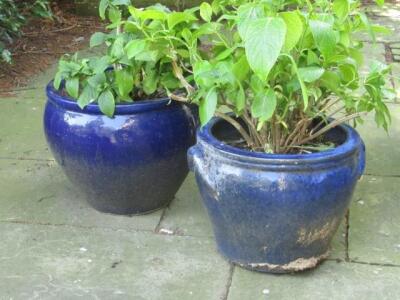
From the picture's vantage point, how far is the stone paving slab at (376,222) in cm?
331

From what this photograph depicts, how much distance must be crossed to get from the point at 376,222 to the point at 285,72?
1.20 metres

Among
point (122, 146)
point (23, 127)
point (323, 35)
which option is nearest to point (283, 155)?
point (323, 35)

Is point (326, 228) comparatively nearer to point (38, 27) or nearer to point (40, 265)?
point (40, 265)

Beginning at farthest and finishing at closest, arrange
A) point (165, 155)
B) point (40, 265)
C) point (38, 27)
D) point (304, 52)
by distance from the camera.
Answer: point (38, 27)
point (165, 155)
point (40, 265)
point (304, 52)

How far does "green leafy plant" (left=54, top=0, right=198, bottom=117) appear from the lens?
300 centimetres

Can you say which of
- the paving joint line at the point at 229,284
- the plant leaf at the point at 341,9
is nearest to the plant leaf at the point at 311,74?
the plant leaf at the point at 341,9

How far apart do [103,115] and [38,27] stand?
4.62 metres

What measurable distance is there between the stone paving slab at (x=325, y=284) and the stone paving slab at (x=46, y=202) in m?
0.70

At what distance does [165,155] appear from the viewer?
136 inches

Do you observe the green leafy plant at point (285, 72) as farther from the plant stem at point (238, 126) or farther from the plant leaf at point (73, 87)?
the plant leaf at point (73, 87)

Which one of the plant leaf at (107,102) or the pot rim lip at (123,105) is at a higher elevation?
the plant leaf at (107,102)

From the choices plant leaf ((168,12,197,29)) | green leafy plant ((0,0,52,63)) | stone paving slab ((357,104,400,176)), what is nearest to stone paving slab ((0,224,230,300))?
plant leaf ((168,12,197,29))

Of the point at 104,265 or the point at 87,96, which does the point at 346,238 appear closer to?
the point at 104,265

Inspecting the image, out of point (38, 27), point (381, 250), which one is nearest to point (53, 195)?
point (381, 250)
